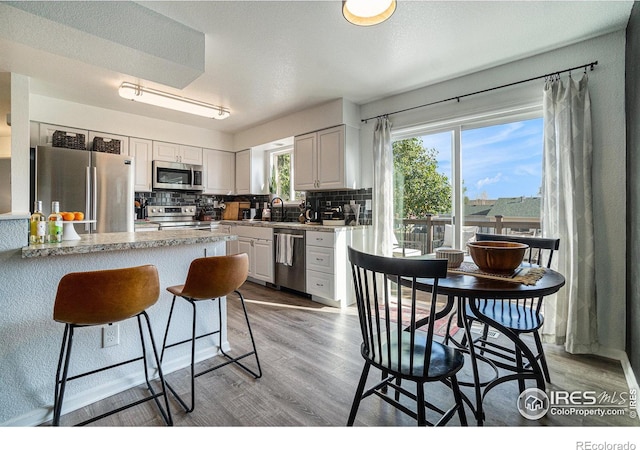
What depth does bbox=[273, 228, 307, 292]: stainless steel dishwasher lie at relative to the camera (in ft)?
12.4

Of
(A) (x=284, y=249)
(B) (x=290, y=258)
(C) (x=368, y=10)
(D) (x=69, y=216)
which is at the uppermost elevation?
(C) (x=368, y=10)

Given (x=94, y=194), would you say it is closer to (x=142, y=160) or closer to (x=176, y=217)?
(x=142, y=160)

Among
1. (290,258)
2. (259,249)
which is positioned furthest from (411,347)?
(259,249)

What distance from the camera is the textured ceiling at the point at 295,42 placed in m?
1.98

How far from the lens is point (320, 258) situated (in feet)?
11.7

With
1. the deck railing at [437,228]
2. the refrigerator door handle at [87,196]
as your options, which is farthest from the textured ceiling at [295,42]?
the deck railing at [437,228]

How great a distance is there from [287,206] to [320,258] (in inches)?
65.1

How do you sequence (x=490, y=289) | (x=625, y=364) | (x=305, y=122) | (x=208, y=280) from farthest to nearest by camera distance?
(x=305, y=122) → (x=625, y=364) → (x=208, y=280) → (x=490, y=289)

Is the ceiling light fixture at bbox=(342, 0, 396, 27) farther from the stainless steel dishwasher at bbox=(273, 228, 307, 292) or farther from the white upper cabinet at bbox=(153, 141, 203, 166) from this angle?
the white upper cabinet at bbox=(153, 141, 203, 166)

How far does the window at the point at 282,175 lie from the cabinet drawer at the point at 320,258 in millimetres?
1599

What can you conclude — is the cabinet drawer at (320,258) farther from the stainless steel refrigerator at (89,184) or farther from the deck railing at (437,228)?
the stainless steel refrigerator at (89,184)

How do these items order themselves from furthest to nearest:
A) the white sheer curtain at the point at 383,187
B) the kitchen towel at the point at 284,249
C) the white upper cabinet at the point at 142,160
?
the white upper cabinet at the point at 142,160, the kitchen towel at the point at 284,249, the white sheer curtain at the point at 383,187

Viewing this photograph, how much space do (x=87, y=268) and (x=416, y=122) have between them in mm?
3256
